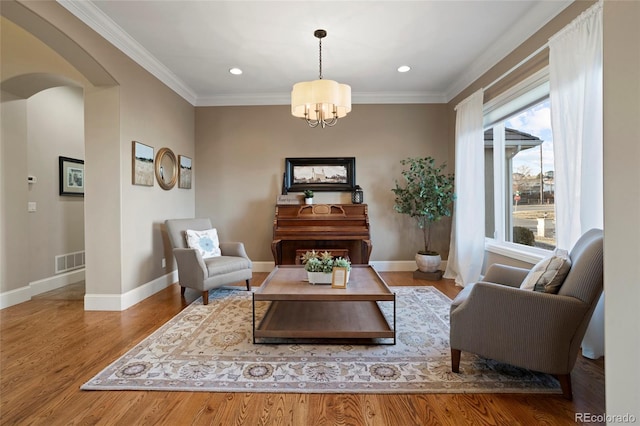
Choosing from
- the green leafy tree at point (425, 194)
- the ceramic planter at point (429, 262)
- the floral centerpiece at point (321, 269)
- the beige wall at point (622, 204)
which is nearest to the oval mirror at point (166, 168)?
the floral centerpiece at point (321, 269)

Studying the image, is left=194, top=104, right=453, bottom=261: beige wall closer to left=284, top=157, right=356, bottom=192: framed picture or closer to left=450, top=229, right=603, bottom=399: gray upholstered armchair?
left=284, top=157, right=356, bottom=192: framed picture

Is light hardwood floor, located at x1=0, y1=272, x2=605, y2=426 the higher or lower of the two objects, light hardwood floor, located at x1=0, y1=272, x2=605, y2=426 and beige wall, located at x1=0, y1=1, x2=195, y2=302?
the lower

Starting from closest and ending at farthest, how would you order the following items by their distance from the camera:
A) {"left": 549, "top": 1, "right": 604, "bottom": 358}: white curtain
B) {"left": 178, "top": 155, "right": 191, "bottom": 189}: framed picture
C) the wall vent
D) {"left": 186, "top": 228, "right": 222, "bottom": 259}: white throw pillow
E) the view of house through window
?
{"left": 549, "top": 1, "right": 604, "bottom": 358}: white curtain < the view of house through window < {"left": 186, "top": 228, "right": 222, "bottom": 259}: white throw pillow < the wall vent < {"left": 178, "top": 155, "right": 191, "bottom": 189}: framed picture

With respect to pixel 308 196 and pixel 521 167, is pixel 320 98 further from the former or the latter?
pixel 521 167

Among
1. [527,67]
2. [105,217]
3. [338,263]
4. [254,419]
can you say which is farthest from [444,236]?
[105,217]

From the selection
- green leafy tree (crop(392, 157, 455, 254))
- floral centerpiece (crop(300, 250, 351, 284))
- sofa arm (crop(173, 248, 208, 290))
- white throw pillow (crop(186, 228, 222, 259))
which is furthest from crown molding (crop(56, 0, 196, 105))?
green leafy tree (crop(392, 157, 455, 254))

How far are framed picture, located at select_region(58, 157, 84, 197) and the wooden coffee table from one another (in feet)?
10.9

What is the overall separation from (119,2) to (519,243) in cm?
450

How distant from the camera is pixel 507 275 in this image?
2.22 meters

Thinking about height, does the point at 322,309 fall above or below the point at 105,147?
below

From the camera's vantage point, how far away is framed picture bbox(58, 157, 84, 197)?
398cm

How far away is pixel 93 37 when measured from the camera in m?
2.70

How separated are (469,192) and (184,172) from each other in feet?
13.0

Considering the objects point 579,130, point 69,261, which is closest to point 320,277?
point 579,130
